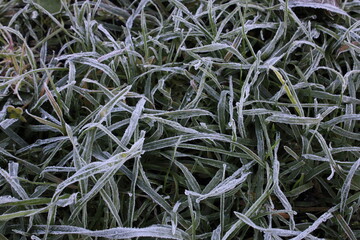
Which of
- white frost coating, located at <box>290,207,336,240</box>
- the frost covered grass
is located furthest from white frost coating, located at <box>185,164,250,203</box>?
white frost coating, located at <box>290,207,336,240</box>

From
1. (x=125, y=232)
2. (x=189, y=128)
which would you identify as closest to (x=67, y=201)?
(x=125, y=232)

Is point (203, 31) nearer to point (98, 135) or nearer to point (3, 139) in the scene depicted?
point (98, 135)

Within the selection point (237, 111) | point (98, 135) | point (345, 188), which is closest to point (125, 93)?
point (98, 135)

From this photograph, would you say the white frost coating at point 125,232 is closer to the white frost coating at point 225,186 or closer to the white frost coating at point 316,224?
the white frost coating at point 225,186

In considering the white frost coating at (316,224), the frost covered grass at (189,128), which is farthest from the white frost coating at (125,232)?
the white frost coating at (316,224)

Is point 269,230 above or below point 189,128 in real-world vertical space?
below

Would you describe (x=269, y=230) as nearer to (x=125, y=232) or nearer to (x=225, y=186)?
(x=225, y=186)

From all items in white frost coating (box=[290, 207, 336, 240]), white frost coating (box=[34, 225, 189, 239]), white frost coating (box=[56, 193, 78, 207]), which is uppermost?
white frost coating (box=[56, 193, 78, 207])

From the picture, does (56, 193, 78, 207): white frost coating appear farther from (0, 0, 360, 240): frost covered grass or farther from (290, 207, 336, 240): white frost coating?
(290, 207, 336, 240): white frost coating
